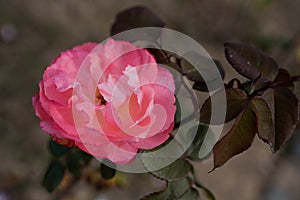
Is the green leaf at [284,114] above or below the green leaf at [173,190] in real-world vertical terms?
above

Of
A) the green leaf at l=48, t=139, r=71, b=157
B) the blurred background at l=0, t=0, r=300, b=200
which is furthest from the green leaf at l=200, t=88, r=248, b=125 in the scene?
the blurred background at l=0, t=0, r=300, b=200

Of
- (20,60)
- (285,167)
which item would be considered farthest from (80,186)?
(285,167)

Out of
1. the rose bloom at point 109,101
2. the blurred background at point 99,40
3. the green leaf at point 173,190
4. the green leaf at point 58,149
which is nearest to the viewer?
the rose bloom at point 109,101

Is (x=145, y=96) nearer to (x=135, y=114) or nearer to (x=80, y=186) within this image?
(x=135, y=114)

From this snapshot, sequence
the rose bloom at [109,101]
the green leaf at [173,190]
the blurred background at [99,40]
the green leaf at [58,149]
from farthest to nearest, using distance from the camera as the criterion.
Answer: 1. the blurred background at [99,40]
2. the green leaf at [58,149]
3. the green leaf at [173,190]
4. the rose bloom at [109,101]

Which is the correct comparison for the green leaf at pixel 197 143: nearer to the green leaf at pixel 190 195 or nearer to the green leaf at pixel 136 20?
the green leaf at pixel 190 195

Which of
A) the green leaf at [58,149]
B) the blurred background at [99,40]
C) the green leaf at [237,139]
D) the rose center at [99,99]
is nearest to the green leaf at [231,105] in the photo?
the green leaf at [237,139]

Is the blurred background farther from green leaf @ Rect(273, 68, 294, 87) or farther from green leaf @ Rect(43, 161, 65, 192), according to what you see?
green leaf @ Rect(273, 68, 294, 87)

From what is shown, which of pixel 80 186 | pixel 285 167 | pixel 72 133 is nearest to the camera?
pixel 72 133
